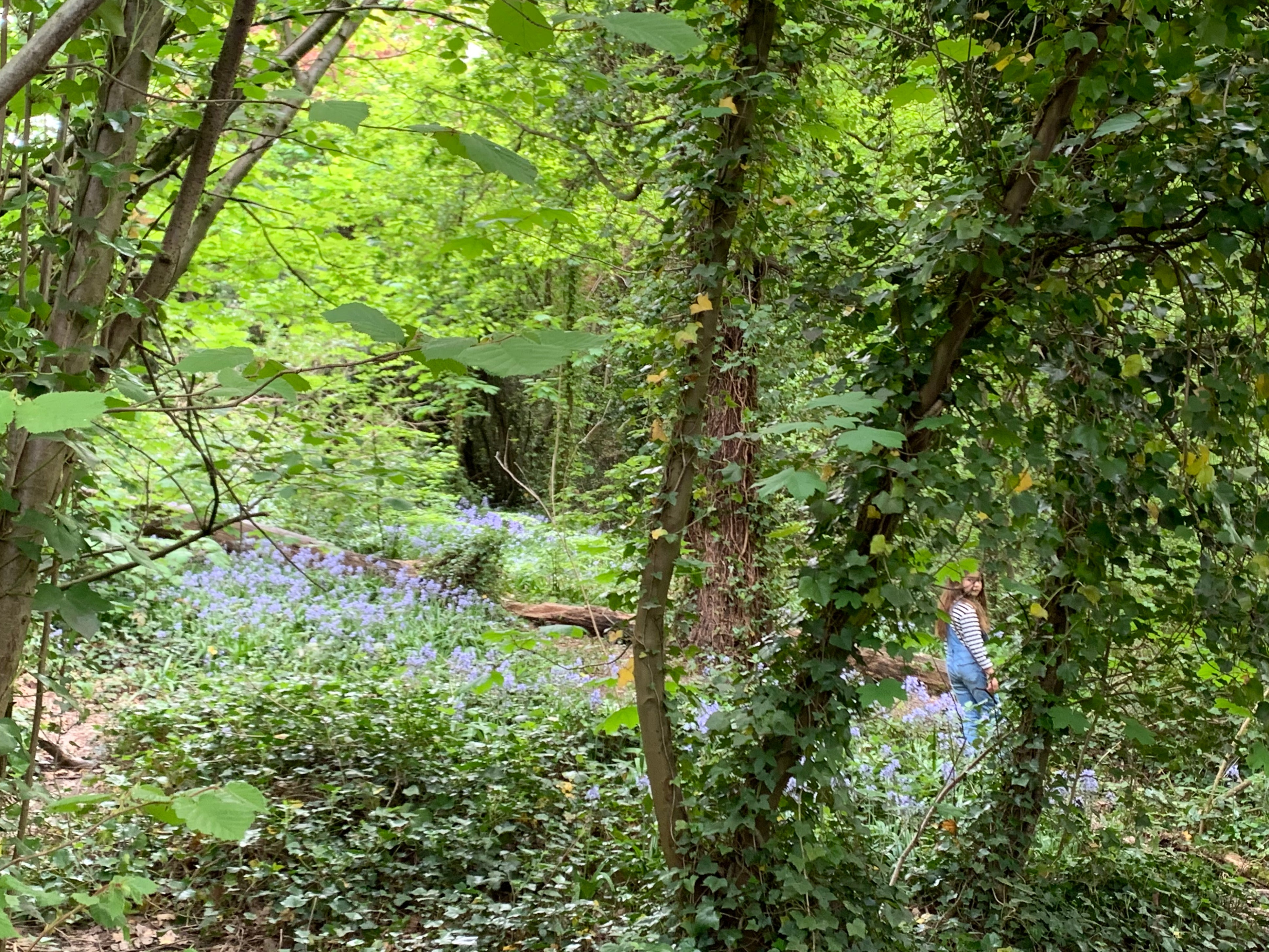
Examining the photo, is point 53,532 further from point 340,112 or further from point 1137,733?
point 1137,733

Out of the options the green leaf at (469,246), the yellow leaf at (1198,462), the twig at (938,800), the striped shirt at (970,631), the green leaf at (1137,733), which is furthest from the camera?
the striped shirt at (970,631)

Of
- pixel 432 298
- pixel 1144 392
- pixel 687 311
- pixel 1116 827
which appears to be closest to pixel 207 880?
pixel 687 311

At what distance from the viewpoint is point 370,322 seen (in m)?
0.87

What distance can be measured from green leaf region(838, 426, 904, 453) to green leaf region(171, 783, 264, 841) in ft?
3.71

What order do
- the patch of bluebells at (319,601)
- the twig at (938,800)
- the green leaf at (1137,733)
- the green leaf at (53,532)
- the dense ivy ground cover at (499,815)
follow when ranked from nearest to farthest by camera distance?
the green leaf at (53,532)
the green leaf at (1137,733)
the twig at (938,800)
the dense ivy ground cover at (499,815)
the patch of bluebells at (319,601)

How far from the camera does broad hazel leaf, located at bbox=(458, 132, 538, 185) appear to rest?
91cm

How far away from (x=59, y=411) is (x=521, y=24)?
57 centimetres

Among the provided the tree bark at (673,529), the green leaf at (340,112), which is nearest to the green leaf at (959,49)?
the tree bark at (673,529)

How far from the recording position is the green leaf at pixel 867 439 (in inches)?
66.6

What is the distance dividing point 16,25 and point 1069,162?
2436 millimetres

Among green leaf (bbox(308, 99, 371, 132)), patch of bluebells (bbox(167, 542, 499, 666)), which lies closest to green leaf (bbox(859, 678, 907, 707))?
green leaf (bbox(308, 99, 371, 132))

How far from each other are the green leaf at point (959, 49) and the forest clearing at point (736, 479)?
2 cm

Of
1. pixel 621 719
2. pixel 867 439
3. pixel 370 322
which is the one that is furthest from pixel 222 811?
pixel 621 719

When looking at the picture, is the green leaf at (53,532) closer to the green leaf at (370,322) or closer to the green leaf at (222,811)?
the green leaf at (222,811)
